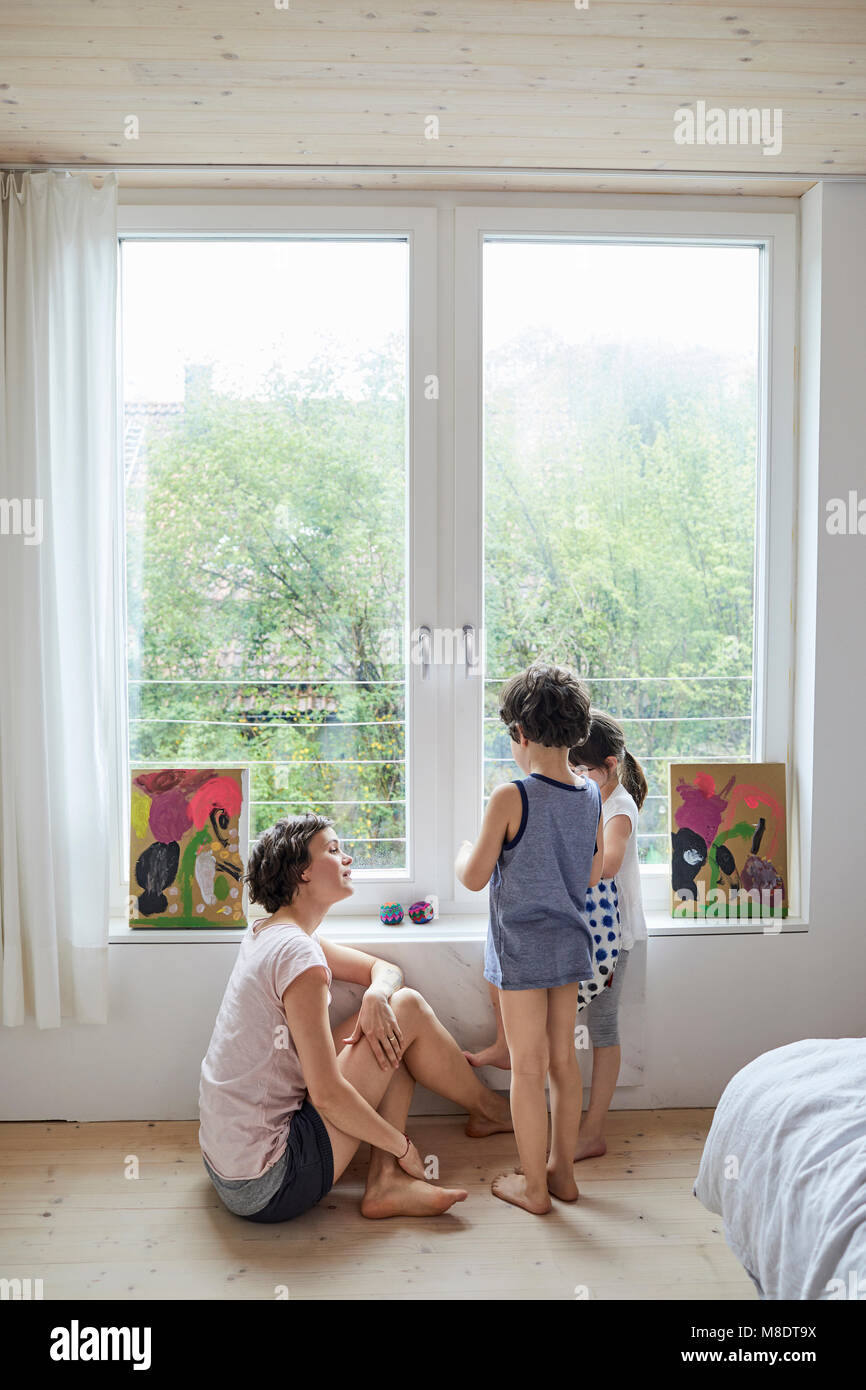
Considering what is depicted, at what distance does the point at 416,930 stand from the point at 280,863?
2.00 ft

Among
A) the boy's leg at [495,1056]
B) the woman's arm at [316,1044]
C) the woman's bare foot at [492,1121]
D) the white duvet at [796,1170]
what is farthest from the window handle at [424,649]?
the white duvet at [796,1170]

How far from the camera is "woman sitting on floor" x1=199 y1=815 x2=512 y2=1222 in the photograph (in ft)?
6.31

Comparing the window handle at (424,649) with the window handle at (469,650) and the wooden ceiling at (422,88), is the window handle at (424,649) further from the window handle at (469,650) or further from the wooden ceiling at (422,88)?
the wooden ceiling at (422,88)

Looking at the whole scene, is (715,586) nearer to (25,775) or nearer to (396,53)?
(396,53)

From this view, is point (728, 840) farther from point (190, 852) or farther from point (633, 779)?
point (190, 852)

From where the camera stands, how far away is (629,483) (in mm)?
2604

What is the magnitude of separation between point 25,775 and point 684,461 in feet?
6.21

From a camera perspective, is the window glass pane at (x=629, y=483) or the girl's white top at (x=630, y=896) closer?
the girl's white top at (x=630, y=896)

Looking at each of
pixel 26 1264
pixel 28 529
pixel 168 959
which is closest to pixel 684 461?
pixel 28 529

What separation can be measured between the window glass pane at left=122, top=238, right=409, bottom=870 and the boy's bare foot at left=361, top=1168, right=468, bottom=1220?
837 millimetres

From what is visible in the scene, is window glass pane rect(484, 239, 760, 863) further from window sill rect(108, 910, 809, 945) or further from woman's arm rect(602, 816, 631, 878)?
woman's arm rect(602, 816, 631, 878)

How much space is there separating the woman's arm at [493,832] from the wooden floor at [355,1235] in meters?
0.71

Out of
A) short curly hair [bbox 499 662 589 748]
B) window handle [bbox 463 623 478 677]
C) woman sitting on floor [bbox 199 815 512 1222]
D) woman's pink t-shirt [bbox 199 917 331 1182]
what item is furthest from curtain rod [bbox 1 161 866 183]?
woman's pink t-shirt [bbox 199 917 331 1182]

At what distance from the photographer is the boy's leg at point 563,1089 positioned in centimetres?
206
